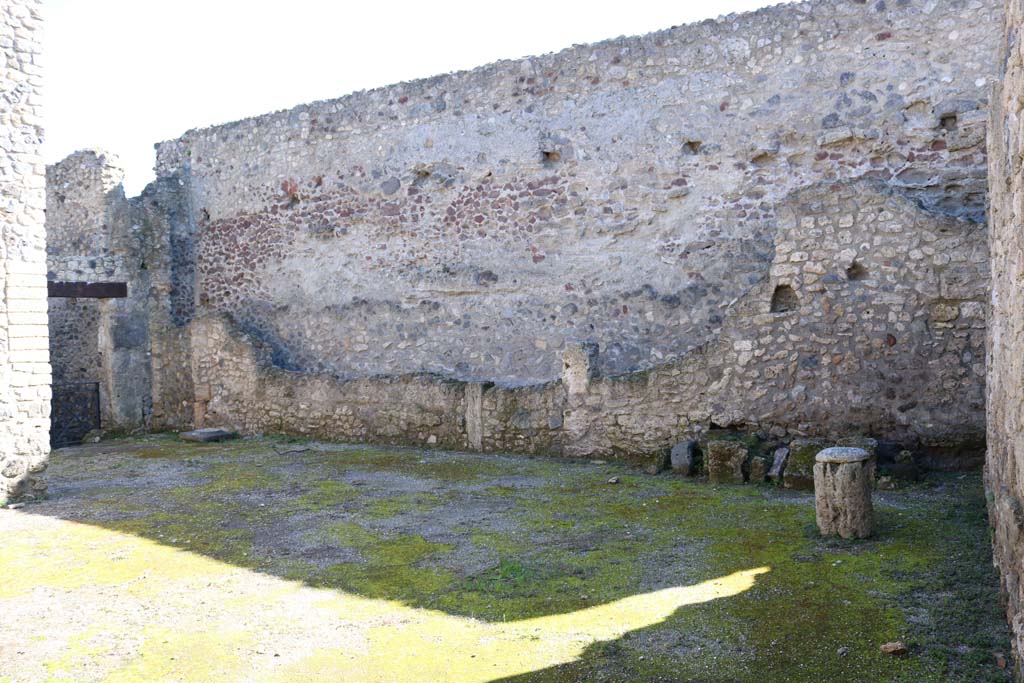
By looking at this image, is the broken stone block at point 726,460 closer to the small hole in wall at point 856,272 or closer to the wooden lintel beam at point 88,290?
the small hole in wall at point 856,272

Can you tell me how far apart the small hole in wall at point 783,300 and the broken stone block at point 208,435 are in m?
7.38

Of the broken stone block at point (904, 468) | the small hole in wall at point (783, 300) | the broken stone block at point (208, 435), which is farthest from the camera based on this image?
the broken stone block at point (208, 435)

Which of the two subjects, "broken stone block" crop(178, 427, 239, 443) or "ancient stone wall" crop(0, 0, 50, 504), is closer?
"ancient stone wall" crop(0, 0, 50, 504)

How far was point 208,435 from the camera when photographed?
1121cm

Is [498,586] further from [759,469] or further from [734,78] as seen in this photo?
[734,78]

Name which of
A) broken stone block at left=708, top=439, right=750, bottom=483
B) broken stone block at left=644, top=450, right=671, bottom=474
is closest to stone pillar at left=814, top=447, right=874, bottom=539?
broken stone block at left=708, top=439, right=750, bottom=483

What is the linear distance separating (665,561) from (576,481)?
2.52 metres

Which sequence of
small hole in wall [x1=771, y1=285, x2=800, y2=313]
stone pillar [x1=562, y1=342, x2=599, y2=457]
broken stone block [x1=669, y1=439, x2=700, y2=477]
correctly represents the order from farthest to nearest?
1. stone pillar [x1=562, y1=342, x2=599, y2=457]
2. broken stone block [x1=669, y1=439, x2=700, y2=477]
3. small hole in wall [x1=771, y1=285, x2=800, y2=313]

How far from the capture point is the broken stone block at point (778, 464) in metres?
6.78

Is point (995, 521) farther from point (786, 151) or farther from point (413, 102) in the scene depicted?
point (413, 102)

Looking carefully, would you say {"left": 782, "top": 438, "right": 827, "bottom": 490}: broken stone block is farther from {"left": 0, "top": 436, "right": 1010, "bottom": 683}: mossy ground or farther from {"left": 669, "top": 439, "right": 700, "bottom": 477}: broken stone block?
{"left": 669, "top": 439, "right": 700, "bottom": 477}: broken stone block

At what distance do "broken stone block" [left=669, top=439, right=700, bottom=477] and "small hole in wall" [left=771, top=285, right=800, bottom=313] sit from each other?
136 centimetres

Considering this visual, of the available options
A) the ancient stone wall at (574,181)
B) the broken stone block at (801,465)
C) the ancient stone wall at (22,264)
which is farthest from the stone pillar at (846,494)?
the ancient stone wall at (22,264)

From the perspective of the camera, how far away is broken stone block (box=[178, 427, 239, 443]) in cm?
1118
